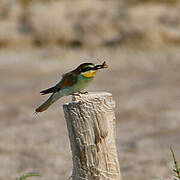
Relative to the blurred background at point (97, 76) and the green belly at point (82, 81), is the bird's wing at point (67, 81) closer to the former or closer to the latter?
the green belly at point (82, 81)

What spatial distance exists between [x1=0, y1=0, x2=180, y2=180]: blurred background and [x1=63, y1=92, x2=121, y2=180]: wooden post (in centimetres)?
279

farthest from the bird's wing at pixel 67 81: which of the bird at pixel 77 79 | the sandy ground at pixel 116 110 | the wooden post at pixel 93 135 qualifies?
the sandy ground at pixel 116 110

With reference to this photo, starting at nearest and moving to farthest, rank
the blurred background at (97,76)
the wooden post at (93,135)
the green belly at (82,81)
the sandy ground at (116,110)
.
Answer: the wooden post at (93,135)
the green belly at (82,81)
the sandy ground at (116,110)
the blurred background at (97,76)

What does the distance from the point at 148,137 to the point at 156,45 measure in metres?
6.78

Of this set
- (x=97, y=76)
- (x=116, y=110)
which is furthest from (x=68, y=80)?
(x=97, y=76)

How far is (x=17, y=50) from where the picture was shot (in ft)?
49.0

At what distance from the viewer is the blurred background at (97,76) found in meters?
7.30

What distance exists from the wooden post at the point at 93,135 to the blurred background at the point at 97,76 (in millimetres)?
2793

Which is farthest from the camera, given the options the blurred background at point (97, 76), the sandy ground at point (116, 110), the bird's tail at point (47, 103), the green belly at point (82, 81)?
the blurred background at point (97, 76)

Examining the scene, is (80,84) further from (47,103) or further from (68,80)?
(47,103)

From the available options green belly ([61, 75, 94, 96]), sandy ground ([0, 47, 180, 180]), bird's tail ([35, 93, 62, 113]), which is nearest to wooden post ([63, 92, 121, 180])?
green belly ([61, 75, 94, 96])

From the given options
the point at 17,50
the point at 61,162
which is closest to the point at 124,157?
the point at 61,162

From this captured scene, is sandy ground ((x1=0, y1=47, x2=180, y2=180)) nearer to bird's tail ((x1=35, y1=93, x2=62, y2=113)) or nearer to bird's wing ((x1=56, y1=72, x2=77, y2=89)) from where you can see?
bird's tail ((x1=35, y1=93, x2=62, y2=113))

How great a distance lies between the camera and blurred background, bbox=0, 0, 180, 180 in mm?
7301
